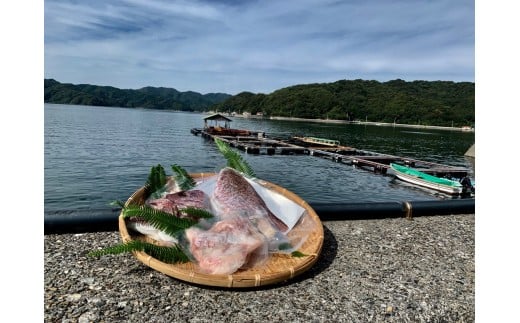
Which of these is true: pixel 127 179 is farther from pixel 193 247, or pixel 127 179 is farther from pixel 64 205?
pixel 193 247

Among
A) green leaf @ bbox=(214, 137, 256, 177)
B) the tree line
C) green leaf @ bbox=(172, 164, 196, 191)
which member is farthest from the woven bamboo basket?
the tree line

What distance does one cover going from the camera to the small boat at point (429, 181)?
57.7 ft

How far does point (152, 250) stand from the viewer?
2.80 m

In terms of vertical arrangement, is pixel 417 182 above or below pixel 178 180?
below

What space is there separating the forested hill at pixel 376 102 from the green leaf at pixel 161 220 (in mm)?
112979

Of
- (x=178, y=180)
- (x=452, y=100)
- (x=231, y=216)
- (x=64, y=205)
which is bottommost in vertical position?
(x=64, y=205)

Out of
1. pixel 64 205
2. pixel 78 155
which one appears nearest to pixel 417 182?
pixel 64 205

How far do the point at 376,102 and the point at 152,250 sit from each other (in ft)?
427

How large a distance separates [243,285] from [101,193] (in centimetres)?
1485

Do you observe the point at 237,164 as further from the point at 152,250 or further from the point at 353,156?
the point at 353,156

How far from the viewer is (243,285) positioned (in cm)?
260

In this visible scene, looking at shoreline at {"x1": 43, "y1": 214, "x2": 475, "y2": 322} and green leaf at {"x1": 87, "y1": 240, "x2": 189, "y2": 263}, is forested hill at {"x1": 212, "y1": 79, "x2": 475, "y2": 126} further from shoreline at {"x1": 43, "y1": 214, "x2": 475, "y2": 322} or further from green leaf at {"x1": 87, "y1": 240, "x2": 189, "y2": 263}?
green leaf at {"x1": 87, "y1": 240, "x2": 189, "y2": 263}

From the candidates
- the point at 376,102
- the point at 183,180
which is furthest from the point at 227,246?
the point at 376,102

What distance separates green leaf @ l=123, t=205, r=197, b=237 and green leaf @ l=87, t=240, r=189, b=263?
0.17 m
